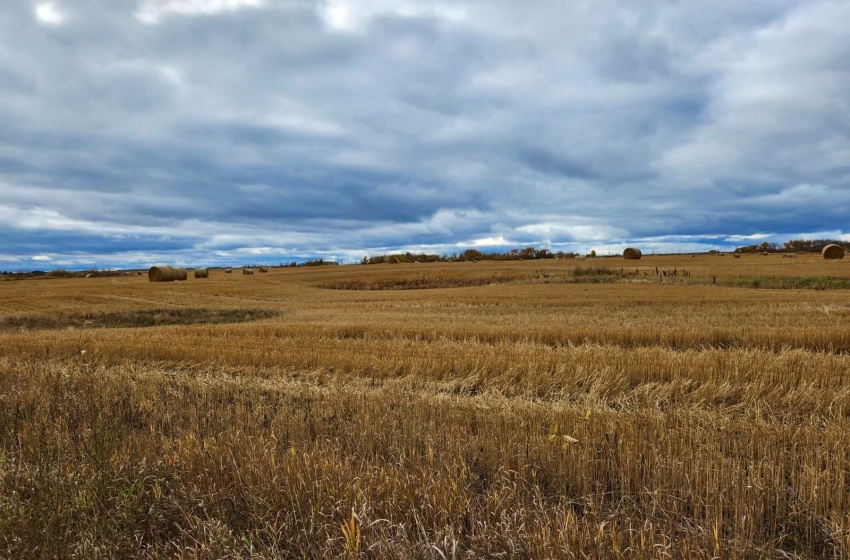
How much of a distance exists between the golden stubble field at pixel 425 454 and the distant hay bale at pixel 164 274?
4494 centimetres

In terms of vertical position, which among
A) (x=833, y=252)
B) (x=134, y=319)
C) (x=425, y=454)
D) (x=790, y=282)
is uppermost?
(x=833, y=252)

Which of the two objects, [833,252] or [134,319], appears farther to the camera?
[833,252]

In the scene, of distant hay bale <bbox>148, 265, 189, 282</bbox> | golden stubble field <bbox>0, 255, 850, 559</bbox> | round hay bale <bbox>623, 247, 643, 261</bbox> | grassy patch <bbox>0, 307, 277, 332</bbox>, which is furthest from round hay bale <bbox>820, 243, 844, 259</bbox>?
distant hay bale <bbox>148, 265, 189, 282</bbox>

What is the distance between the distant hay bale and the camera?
5241cm

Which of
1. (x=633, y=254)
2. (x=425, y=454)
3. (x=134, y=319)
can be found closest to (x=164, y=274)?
Result: (x=134, y=319)

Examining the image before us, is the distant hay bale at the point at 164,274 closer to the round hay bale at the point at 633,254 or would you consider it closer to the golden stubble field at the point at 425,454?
the golden stubble field at the point at 425,454

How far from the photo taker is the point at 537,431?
17.2 feet

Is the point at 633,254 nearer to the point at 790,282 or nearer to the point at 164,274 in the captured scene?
the point at 790,282

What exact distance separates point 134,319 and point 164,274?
31774mm

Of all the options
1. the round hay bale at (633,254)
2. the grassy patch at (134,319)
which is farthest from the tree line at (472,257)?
the grassy patch at (134,319)

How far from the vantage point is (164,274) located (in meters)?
52.8

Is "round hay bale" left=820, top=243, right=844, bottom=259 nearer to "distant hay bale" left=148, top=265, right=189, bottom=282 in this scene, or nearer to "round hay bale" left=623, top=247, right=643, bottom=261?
"round hay bale" left=623, top=247, right=643, bottom=261

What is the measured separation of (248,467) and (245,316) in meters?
22.6

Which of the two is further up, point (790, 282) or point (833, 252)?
point (833, 252)
